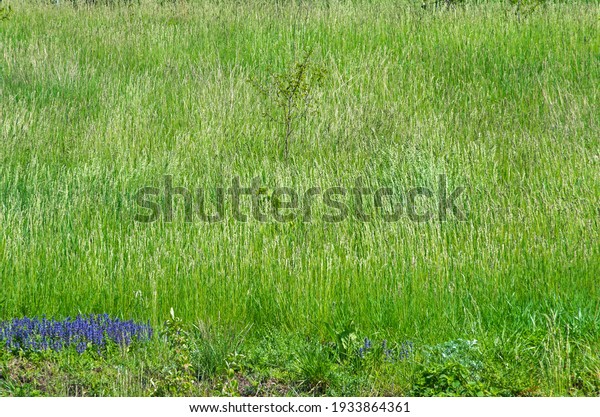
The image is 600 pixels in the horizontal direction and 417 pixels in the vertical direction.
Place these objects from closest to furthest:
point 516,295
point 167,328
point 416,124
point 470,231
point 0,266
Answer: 1. point 167,328
2. point 516,295
3. point 0,266
4. point 470,231
5. point 416,124

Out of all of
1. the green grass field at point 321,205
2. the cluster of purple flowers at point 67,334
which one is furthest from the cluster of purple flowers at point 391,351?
the cluster of purple flowers at point 67,334

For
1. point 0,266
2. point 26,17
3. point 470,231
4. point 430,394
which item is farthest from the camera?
point 26,17

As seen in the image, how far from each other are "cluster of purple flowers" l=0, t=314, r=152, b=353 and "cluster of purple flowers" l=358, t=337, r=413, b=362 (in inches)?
46.9

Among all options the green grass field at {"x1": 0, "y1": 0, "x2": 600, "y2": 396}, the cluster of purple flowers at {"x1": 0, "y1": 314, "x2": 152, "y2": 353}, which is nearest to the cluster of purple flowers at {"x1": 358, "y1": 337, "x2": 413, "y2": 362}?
the green grass field at {"x1": 0, "y1": 0, "x2": 600, "y2": 396}

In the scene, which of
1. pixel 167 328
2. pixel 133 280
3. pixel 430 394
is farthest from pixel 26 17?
pixel 430 394

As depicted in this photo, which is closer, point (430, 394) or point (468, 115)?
point (430, 394)

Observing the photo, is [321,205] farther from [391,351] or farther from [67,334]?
[67,334]

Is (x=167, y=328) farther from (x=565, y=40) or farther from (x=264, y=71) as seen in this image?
(x=565, y=40)

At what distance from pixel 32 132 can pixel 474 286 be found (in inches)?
192

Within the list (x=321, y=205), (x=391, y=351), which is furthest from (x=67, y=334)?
(x=321, y=205)

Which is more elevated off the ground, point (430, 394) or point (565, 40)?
point (565, 40)

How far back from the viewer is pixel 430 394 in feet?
12.5

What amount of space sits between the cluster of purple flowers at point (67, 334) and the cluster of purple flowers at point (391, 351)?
119 cm

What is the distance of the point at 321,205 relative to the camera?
5941mm
